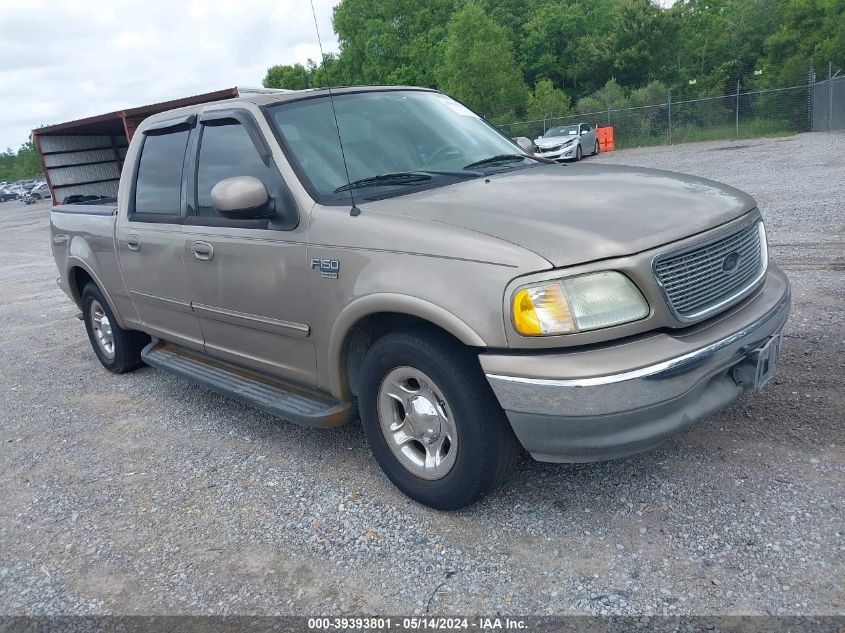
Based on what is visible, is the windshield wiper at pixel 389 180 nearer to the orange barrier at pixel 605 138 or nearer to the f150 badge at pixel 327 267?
the f150 badge at pixel 327 267

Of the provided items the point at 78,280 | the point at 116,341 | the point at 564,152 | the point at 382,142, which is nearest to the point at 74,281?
the point at 78,280

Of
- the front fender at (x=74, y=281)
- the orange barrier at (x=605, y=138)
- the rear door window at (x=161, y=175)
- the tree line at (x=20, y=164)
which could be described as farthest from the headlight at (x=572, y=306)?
the tree line at (x=20, y=164)

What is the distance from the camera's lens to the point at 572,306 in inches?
104

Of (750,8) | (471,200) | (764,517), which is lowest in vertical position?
(764,517)

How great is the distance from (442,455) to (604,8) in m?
63.0

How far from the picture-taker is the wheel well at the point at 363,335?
3227mm

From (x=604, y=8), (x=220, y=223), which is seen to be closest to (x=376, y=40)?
(x=604, y=8)

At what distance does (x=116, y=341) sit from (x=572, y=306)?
4372 mm

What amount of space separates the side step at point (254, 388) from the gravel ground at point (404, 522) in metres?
0.38

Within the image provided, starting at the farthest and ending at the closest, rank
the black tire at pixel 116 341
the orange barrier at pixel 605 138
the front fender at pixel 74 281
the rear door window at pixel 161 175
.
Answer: the orange barrier at pixel 605 138 < the black tire at pixel 116 341 < the front fender at pixel 74 281 < the rear door window at pixel 161 175

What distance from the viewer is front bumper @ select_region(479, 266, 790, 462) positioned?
8.48 ft

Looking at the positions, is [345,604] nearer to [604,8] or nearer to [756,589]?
[756,589]

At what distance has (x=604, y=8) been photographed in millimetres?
58469

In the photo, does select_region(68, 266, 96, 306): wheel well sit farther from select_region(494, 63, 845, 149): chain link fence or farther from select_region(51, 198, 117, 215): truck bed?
select_region(494, 63, 845, 149): chain link fence
